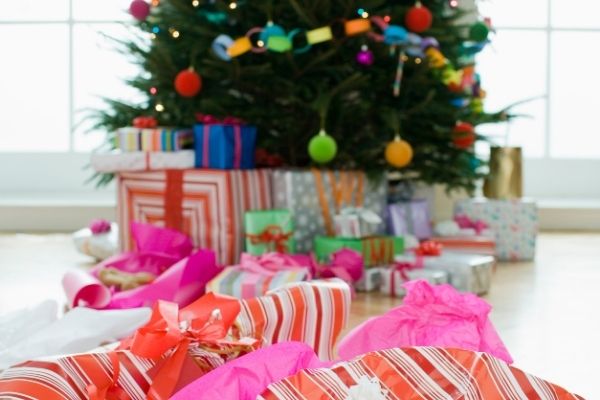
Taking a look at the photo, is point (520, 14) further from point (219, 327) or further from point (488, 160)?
point (219, 327)

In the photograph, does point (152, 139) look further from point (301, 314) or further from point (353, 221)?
point (301, 314)

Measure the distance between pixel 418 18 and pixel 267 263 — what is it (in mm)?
1103

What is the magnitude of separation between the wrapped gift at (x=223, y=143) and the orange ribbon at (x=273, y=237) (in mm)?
336

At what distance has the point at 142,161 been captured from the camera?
→ 12.1ft

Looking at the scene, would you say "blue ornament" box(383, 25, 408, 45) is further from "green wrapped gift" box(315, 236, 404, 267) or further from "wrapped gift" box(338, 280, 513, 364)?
"wrapped gift" box(338, 280, 513, 364)

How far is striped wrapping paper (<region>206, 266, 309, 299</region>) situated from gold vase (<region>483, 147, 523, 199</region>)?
1.52 m

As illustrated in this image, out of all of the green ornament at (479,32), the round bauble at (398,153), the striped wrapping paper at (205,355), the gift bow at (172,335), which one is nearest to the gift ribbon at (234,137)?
the round bauble at (398,153)

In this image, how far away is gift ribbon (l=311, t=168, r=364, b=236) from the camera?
12.0 ft

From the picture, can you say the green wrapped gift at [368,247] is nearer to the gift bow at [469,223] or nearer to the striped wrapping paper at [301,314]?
the gift bow at [469,223]

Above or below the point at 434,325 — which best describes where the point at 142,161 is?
above

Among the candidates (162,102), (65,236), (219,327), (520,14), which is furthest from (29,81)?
(219,327)

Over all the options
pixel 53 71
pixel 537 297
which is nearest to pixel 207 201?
pixel 537 297

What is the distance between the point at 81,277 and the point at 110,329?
78cm

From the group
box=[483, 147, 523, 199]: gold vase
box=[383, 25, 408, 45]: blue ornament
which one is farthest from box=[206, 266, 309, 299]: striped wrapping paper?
box=[483, 147, 523, 199]: gold vase
